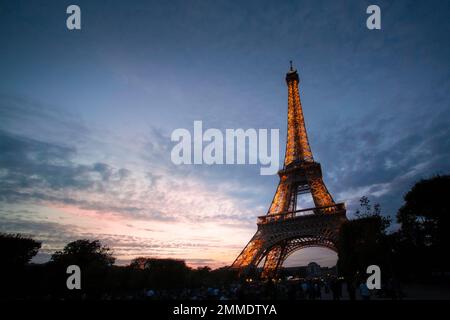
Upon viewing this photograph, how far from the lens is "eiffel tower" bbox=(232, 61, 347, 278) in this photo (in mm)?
46219

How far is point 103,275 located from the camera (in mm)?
41156

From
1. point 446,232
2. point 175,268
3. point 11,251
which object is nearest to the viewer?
point 446,232

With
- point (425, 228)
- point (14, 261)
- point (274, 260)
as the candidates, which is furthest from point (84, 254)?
point (425, 228)

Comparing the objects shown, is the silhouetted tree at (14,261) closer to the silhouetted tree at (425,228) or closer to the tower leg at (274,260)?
the tower leg at (274,260)

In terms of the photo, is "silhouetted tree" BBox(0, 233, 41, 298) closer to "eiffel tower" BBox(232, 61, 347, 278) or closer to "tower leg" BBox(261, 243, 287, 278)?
"eiffel tower" BBox(232, 61, 347, 278)

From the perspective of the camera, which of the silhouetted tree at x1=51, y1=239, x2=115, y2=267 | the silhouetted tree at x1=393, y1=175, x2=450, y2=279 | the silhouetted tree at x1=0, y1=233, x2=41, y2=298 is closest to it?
the silhouetted tree at x1=393, y1=175, x2=450, y2=279

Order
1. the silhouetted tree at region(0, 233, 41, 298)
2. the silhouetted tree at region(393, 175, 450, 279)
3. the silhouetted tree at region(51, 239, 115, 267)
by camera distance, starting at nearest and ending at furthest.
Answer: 1. the silhouetted tree at region(393, 175, 450, 279)
2. the silhouetted tree at region(0, 233, 41, 298)
3. the silhouetted tree at region(51, 239, 115, 267)

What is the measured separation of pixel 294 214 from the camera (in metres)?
51.1

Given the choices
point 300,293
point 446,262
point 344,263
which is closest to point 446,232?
point 446,262

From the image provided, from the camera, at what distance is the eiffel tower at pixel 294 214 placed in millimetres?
46219

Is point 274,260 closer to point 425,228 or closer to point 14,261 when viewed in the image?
point 425,228

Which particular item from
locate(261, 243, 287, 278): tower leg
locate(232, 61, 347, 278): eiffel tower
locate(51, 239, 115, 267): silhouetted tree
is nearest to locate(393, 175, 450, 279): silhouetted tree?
locate(232, 61, 347, 278): eiffel tower
